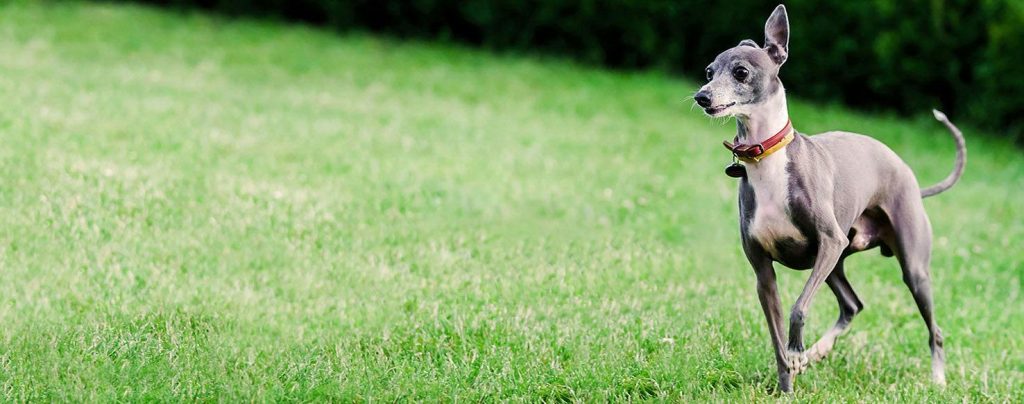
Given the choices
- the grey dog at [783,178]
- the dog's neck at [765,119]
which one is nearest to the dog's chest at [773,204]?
the grey dog at [783,178]

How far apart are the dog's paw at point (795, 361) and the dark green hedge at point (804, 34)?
9.23 meters

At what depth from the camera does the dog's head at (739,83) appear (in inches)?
187

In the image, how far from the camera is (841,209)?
5.09m

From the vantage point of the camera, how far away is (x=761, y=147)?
4852 mm

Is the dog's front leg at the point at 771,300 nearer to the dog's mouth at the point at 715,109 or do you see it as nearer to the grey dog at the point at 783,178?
the grey dog at the point at 783,178

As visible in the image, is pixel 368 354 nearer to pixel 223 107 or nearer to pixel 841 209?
pixel 841 209

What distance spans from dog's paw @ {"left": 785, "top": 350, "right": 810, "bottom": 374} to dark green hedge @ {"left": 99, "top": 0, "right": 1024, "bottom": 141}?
923 centimetres

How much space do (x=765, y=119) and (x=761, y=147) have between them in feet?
0.42

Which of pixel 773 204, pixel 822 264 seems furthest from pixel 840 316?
pixel 773 204

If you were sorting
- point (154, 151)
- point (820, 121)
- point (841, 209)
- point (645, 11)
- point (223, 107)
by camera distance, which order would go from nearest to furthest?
point (841, 209), point (154, 151), point (223, 107), point (820, 121), point (645, 11)

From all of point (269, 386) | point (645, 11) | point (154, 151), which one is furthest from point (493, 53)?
point (269, 386)

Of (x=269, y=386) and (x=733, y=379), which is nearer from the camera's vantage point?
(x=269, y=386)

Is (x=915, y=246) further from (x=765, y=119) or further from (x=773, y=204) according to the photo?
(x=765, y=119)

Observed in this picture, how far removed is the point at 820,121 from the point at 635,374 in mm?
8519
